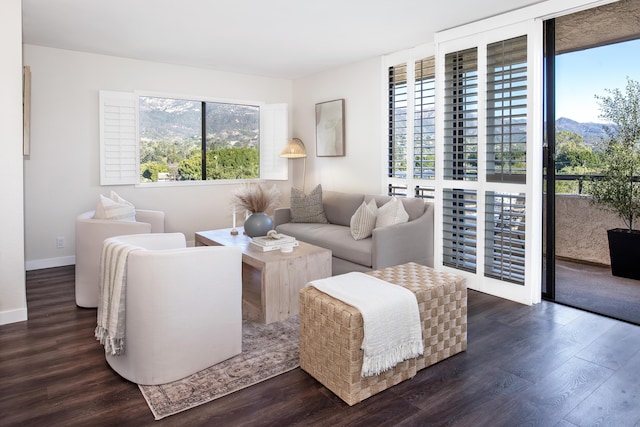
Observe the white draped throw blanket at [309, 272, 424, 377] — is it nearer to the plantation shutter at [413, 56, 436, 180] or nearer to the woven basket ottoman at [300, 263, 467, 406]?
the woven basket ottoman at [300, 263, 467, 406]

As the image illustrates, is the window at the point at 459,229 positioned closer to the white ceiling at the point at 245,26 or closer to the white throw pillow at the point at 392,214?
the white throw pillow at the point at 392,214

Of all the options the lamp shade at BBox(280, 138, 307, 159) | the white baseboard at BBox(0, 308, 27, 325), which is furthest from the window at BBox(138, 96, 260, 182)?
the white baseboard at BBox(0, 308, 27, 325)

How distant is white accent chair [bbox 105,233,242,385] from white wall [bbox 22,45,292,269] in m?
3.00

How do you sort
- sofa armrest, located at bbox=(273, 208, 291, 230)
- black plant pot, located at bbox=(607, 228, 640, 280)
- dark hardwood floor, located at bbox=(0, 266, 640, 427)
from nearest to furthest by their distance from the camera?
dark hardwood floor, located at bbox=(0, 266, 640, 427)
black plant pot, located at bbox=(607, 228, 640, 280)
sofa armrest, located at bbox=(273, 208, 291, 230)

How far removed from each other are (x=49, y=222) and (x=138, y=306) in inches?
134

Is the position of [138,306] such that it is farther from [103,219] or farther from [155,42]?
[155,42]

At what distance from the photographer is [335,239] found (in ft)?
14.1

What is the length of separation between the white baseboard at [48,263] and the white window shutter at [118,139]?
3.20 feet

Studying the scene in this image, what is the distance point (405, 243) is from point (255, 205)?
4.80 ft

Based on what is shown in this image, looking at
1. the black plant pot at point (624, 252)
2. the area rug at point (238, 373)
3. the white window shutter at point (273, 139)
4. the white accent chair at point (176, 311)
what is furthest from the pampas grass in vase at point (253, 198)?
the black plant pot at point (624, 252)

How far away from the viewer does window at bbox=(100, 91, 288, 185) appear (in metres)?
5.14

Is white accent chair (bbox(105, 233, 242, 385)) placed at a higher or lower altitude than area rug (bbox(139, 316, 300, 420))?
higher

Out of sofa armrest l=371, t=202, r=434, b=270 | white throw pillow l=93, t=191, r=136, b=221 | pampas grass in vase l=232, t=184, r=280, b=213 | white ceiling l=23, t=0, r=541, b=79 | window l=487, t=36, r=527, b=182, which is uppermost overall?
white ceiling l=23, t=0, r=541, b=79

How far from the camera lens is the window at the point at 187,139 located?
5141mm
